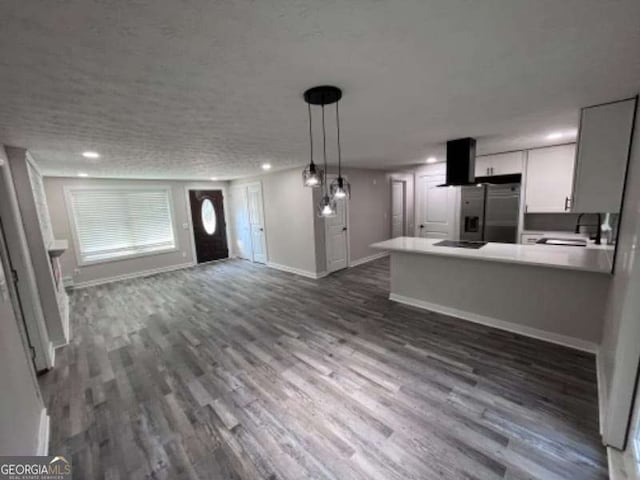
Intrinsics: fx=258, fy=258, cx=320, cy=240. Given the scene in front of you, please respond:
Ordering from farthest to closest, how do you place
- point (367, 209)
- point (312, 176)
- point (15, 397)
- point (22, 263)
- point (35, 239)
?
point (367, 209) < point (35, 239) < point (22, 263) < point (312, 176) < point (15, 397)

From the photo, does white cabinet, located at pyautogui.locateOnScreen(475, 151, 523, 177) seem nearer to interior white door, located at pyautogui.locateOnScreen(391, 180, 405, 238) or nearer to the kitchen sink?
the kitchen sink

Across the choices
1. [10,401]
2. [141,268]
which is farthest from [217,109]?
[141,268]

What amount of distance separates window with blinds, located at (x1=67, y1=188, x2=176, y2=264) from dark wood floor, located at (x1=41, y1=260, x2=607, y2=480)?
266 centimetres

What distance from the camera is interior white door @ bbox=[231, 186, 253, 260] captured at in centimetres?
703

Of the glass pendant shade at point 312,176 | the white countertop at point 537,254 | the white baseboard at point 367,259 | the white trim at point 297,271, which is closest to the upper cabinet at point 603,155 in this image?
the white countertop at point 537,254

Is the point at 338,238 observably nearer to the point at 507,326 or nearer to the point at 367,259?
the point at 367,259

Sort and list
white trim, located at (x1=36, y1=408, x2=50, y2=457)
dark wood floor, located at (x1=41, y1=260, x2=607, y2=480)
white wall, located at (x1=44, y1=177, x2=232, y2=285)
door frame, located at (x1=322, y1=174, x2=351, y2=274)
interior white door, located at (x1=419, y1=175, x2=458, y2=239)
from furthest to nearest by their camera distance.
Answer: interior white door, located at (x1=419, y1=175, x2=458, y2=239), door frame, located at (x1=322, y1=174, x2=351, y2=274), white wall, located at (x1=44, y1=177, x2=232, y2=285), white trim, located at (x1=36, y1=408, x2=50, y2=457), dark wood floor, located at (x1=41, y1=260, x2=607, y2=480)

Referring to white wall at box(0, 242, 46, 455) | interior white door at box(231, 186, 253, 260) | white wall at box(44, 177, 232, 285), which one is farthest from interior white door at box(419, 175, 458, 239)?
white wall at box(0, 242, 46, 455)

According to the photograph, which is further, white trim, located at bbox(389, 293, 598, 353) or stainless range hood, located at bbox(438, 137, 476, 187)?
stainless range hood, located at bbox(438, 137, 476, 187)

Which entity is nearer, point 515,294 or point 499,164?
point 515,294

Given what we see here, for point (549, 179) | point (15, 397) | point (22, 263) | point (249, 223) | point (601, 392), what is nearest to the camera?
point (15, 397)

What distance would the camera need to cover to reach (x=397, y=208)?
721 centimetres

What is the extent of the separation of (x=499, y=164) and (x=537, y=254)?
218cm

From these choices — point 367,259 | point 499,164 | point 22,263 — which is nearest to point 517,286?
point 499,164
